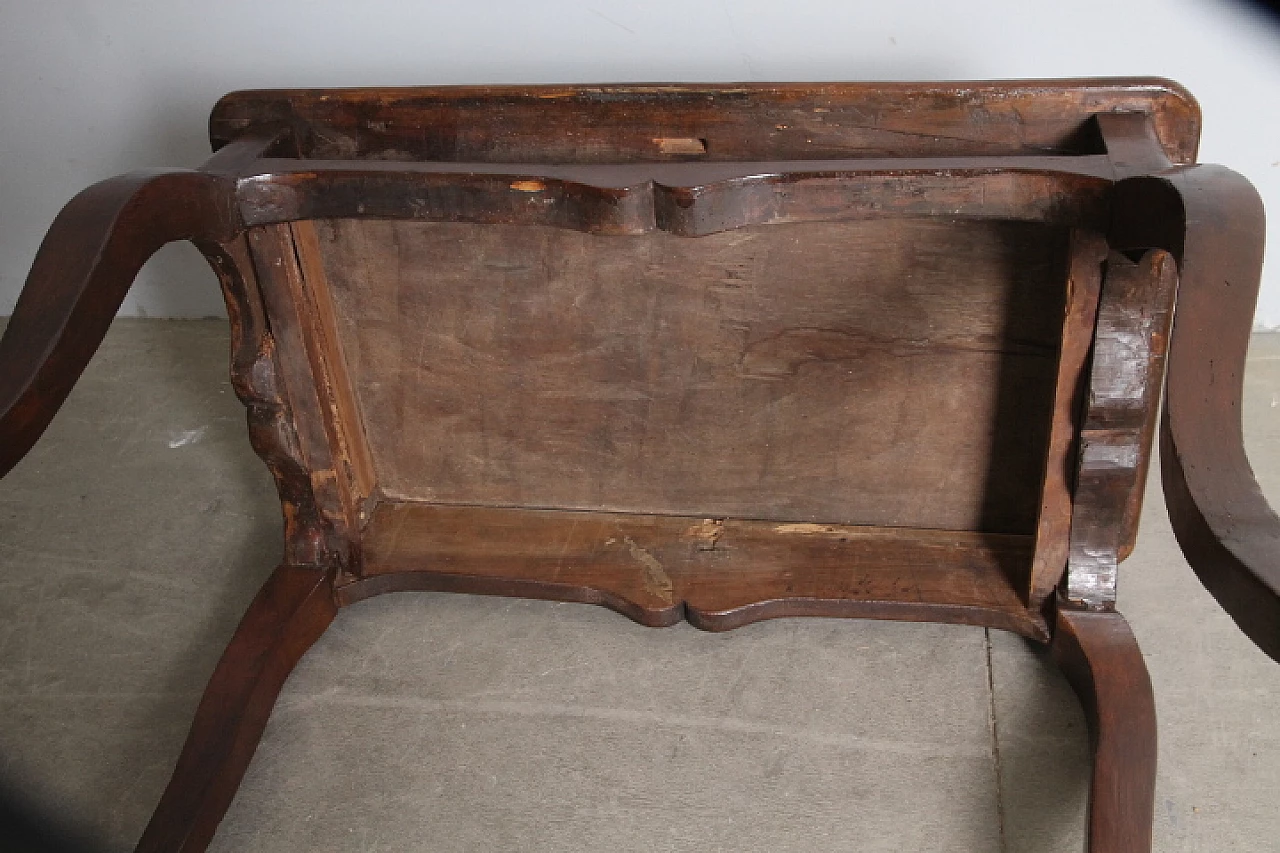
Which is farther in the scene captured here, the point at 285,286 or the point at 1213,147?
the point at 1213,147

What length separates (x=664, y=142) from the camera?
56.1 inches

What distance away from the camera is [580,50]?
198 centimetres

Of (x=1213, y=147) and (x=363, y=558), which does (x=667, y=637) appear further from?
(x=1213, y=147)

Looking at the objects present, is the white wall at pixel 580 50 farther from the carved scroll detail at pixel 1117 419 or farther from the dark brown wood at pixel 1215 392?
the dark brown wood at pixel 1215 392

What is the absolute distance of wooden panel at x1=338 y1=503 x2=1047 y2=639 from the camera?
1.63 m

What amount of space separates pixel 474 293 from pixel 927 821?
0.90m

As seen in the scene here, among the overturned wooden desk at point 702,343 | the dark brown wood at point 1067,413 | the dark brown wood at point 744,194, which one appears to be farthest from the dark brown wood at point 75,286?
the dark brown wood at point 1067,413

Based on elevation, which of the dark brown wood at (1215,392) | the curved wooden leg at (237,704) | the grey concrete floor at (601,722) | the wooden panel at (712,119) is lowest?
the grey concrete floor at (601,722)

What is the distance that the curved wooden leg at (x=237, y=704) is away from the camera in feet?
4.62

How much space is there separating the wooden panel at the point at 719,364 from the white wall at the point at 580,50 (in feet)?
1.90

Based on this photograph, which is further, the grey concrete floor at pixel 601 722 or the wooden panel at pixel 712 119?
the grey concrete floor at pixel 601 722

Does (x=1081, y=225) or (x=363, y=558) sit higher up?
(x=1081, y=225)

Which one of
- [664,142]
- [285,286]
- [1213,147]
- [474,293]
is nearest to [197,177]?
[285,286]

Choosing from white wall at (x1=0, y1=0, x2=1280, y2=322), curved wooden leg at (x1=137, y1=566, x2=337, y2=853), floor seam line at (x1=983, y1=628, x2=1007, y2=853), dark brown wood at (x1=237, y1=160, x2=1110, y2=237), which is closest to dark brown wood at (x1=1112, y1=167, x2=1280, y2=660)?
dark brown wood at (x1=237, y1=160, x2=1110, y2=237)
